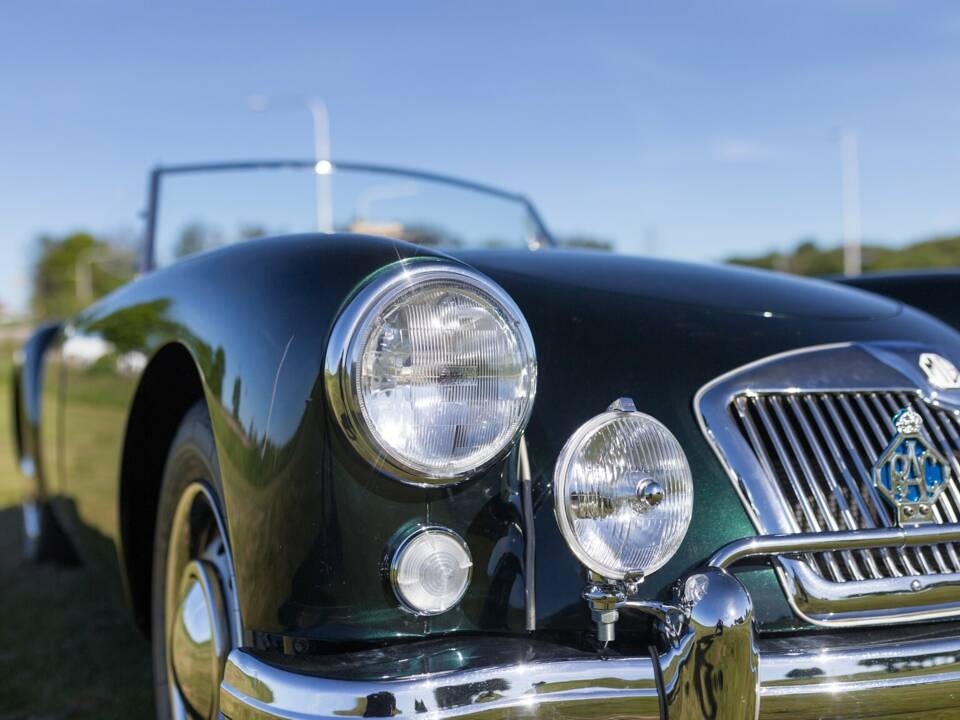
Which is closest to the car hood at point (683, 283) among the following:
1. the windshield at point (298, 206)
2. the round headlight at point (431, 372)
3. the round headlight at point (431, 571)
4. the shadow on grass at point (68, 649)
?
the round headlight at point (431, 372)

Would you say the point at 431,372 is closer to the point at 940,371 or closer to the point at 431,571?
the point at 431,571

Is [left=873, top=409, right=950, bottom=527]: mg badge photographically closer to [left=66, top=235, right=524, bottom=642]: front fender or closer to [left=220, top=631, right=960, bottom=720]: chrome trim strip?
[left=220, top=631, right=960, bottom=720]: chrome trim strip

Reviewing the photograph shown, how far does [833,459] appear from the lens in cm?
150

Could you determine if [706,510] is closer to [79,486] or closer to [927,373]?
[927,373]

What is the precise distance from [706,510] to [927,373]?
58 cm

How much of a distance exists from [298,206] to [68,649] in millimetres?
1668

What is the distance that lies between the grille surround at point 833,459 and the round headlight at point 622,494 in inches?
7.7

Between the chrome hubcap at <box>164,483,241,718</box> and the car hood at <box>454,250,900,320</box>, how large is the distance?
711 millimetres

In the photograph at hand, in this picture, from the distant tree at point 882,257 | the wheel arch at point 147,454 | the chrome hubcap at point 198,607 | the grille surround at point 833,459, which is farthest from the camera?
the distant tree at point 882,257

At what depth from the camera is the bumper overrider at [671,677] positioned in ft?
3.74

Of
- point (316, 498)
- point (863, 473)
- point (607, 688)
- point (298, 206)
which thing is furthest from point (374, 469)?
point (298, 206)

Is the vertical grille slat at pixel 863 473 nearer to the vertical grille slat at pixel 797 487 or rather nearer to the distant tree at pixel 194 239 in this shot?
A: the vertical grille slat at pixel 797 487

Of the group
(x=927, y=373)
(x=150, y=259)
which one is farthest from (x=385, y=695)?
(x=150, y=259)

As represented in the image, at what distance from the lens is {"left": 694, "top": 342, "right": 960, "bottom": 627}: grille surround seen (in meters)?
1.37
